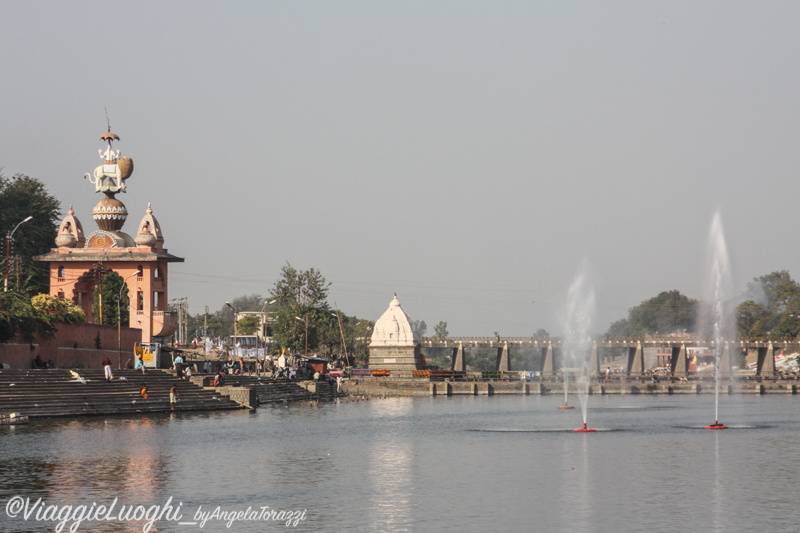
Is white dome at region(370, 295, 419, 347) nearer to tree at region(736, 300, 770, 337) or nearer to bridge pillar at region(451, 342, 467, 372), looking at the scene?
bridge pillar at region(451, 342, 467, 372)

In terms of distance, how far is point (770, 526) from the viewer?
2180 centimetres

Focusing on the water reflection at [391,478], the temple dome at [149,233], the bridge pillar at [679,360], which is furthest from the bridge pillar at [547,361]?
the water reflection at [391,478]

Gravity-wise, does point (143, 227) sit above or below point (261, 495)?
above

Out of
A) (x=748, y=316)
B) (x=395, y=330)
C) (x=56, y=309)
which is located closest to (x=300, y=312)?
(x=395, y=330)

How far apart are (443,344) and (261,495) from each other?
378ft

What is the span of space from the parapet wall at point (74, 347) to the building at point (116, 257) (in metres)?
6.60

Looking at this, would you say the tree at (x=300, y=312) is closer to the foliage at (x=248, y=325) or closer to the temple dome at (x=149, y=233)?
the temple dome at (x=149, y=233)

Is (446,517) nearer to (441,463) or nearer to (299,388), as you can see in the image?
(441,463)

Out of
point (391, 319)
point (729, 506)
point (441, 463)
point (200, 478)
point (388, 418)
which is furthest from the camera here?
point (391, 319)

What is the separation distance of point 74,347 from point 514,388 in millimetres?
49073

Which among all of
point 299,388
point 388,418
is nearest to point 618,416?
point 388,418

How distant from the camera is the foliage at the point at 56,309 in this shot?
60.2m

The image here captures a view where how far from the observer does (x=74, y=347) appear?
64.4 metres

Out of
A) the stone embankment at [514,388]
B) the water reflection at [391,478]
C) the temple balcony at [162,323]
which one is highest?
the temple balcony at [162,323]
